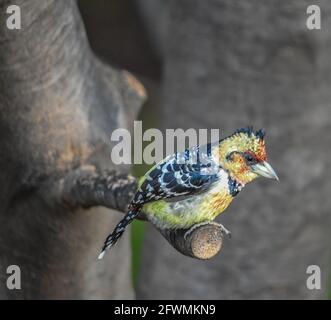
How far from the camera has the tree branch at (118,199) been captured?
229cm

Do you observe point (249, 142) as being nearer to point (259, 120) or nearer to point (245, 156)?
point (245, 156)

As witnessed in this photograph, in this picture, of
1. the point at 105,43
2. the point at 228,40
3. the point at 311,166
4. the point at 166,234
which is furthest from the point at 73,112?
the point at 105,43

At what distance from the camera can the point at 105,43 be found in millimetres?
6488

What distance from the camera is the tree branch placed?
2.29 meters

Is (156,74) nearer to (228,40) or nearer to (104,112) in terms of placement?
(228,40)

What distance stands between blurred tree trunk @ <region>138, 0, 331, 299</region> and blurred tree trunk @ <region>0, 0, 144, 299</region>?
1.93 ft

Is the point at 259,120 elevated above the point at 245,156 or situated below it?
above

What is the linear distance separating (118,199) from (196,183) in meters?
0.29

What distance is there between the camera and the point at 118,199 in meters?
2.57

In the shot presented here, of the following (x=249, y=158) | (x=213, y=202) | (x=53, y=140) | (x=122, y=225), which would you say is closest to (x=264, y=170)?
(x=249, y=158)

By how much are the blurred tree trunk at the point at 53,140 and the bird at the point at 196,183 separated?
43 cm

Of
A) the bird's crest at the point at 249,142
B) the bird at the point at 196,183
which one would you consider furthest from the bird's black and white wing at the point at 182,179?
the bird's crest at the point at 249,142

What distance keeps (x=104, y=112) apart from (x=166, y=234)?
0.67m

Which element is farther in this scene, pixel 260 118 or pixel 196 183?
pixel 260 118
